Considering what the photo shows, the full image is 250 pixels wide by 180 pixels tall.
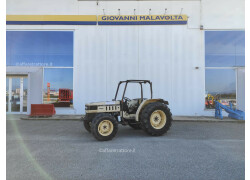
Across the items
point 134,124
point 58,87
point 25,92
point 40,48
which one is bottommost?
point 134,124

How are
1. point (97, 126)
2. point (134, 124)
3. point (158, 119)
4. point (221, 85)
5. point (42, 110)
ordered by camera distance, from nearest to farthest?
point (97, 126)
point (158, 119)
point (134, 124)
point (42, 110)
point (221, 85)

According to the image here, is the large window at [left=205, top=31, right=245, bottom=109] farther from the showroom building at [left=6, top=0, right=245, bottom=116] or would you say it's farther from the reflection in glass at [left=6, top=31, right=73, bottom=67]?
the reflection in glass at [left=6, top=31, right=73, bottom=67]

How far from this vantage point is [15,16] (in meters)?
12.7

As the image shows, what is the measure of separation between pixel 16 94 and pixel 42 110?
2962 mm

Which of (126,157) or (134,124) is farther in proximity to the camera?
(134,124)

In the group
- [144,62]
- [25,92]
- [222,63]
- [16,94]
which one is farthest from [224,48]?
[16,94]

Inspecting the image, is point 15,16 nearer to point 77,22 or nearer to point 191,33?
point 77,22

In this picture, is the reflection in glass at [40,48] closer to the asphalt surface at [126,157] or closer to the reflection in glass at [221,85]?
the asphalt surface at [126,157]

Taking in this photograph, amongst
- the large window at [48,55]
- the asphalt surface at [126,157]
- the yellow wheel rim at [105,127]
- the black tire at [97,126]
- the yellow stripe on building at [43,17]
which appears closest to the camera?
the asphalt surface at [126,157]

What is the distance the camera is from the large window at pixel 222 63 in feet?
41.1

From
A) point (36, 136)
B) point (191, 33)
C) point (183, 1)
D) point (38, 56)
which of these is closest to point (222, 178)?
point (36, 136)

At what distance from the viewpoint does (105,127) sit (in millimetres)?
6160

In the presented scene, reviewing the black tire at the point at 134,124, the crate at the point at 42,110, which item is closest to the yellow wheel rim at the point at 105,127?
the black tire at the point at 134,124

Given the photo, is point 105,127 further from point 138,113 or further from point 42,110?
point 42,110
